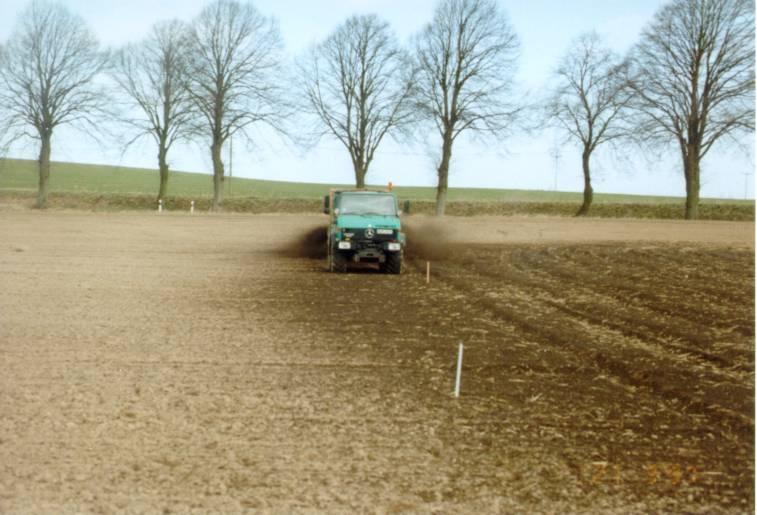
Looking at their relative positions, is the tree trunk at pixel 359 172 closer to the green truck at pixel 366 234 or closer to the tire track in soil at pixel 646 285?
the tire track in soil at pixel 646 285

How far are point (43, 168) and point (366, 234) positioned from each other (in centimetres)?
3725

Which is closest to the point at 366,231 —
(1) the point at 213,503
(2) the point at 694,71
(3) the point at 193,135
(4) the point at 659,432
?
(4) the point at 659,432

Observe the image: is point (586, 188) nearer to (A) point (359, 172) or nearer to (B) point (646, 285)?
(A) point (359, 172)

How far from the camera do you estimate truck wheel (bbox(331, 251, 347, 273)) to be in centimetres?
2125

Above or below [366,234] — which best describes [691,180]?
above

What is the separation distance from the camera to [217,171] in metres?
53.3

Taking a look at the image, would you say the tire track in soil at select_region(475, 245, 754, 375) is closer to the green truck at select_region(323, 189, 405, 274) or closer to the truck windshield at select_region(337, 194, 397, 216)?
the green truck at select_region(323, 189, 405, 274)

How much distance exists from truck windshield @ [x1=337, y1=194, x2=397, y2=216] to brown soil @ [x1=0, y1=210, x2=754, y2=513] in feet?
8.27

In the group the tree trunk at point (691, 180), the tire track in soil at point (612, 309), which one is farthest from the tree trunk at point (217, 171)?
the tire track in soil at point (612, 309)

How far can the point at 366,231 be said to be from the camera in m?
21.0

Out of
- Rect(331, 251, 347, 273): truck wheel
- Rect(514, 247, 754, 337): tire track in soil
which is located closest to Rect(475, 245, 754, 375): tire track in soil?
Rect(514, 247, 754, 337): tire track in soil

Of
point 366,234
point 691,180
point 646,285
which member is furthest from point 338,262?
point 691,180

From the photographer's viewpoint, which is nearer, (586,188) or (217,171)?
(217,171)

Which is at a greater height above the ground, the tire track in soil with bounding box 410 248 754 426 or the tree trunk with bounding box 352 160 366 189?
the tree trunk with bounding box 352 160 366 189
